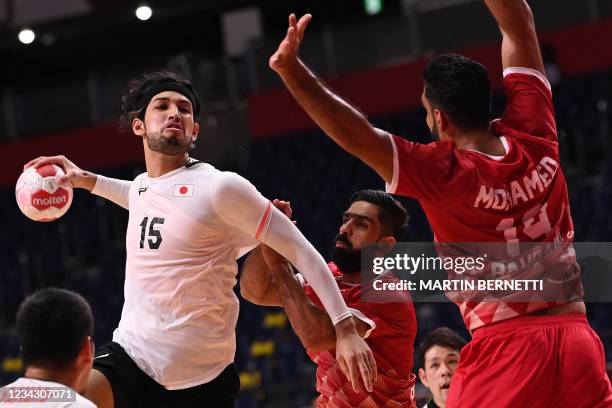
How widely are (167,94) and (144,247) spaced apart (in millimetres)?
732

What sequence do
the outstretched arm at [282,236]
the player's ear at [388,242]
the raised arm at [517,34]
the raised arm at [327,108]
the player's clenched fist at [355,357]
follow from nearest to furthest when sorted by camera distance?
the raised arm at [327,108] < the raised arm at [517,34] < the player's clenched fist at [355,357] < the outstretched arm at [282,236] < the player's ear at [388,242]

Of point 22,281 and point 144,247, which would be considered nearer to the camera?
point 144,247

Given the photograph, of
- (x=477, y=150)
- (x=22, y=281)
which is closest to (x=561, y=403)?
(x=477, y=150)

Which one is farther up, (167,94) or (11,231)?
(167,94)

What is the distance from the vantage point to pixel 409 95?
14797mm

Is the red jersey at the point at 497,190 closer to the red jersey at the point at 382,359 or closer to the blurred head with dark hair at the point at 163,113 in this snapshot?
the red jersey at the point at 382,359

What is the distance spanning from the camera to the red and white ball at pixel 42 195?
162 inches

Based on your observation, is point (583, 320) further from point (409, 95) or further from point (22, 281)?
point (22, 281)

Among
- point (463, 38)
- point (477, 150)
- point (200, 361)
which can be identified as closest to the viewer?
point (477, 150)

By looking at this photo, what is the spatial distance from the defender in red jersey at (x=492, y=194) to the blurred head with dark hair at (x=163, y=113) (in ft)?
3.84

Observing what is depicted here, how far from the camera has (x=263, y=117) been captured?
1541cm

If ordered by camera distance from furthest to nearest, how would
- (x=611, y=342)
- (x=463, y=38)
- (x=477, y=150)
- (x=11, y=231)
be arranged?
(x=11, y=231) → (x=463, y=38) → (x=611, y=342) → (x=477, y=150)

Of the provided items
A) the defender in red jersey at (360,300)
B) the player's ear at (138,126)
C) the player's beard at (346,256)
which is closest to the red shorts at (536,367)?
the defender in red jersey at (360,300)

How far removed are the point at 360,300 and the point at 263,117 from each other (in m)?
11.3
